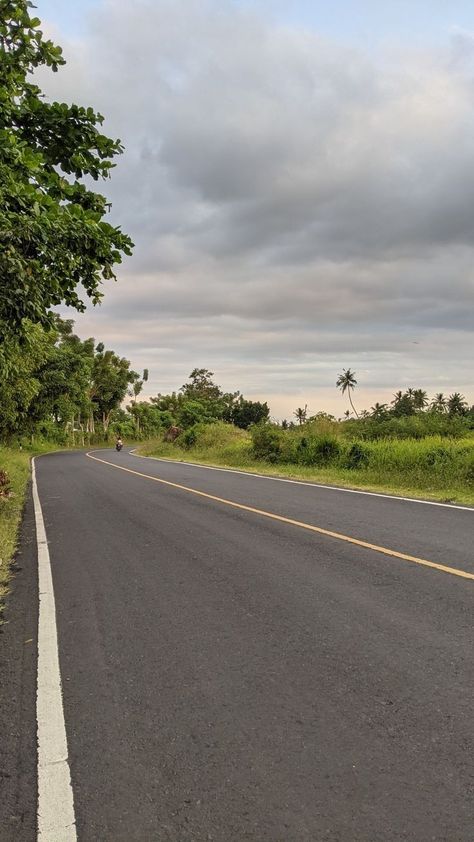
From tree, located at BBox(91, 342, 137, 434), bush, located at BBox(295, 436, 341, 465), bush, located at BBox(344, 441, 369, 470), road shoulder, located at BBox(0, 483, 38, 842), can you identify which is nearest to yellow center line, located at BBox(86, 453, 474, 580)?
road shoulder, located at BBox(0, 483, 38, 842)

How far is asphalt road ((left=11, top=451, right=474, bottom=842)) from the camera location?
2.52 metres

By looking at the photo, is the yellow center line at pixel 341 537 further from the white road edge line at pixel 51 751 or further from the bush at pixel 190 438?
the bush at pixel 190 438

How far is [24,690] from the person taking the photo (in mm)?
3760

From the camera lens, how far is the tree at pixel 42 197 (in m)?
6.79

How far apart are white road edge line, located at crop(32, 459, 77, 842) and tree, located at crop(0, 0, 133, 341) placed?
164 inches

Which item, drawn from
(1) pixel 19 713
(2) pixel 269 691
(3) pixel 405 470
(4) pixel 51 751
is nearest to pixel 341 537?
(2) pixel 269 691

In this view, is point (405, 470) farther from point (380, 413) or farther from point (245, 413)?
point (245, 413)

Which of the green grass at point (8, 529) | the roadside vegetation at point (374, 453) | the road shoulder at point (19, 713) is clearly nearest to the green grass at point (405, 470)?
the roadside vegetation at point (374, 453)

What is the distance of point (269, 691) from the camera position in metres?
3.59

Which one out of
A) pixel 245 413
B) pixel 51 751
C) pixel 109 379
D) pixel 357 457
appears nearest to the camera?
pixel 51 751

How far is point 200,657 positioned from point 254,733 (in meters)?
1.09

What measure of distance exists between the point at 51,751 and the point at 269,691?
1.33m

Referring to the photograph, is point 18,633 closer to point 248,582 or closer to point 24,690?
point 24,690

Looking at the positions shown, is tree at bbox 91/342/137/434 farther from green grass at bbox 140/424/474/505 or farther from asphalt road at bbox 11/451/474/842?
asphalt road at bbox 11/451/474/842
